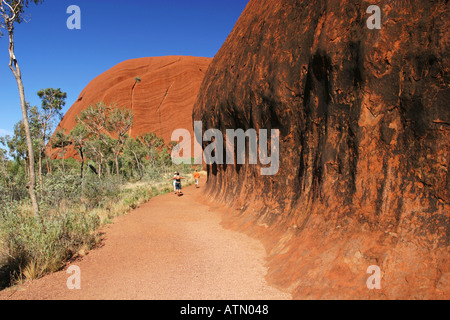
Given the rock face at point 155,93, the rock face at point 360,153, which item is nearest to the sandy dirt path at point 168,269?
the rock face at point 360,153

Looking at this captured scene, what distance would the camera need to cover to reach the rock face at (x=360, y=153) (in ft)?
11.0

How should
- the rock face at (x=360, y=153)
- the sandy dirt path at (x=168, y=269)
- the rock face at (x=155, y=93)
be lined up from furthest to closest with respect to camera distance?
the rock face at (x=155, y=93)
the sandy dirt path at (x=168, y=269)
the rock face at (x=360, y=153)

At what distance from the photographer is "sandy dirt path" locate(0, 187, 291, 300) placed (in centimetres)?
405

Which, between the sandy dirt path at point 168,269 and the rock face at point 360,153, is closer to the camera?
the rock face at point 360,153

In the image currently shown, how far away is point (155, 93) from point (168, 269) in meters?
56.7

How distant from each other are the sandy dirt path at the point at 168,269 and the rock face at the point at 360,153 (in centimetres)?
50

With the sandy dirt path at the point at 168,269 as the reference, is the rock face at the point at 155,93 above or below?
above

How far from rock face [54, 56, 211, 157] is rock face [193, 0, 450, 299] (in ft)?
165

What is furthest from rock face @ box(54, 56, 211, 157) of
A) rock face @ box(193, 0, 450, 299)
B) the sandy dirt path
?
rock face @ box(193, 0, 450, 299)

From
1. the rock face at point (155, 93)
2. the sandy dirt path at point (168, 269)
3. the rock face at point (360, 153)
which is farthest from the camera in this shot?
the rock face at point (155, 93)

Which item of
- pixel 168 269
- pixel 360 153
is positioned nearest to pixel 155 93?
pixel 168 269

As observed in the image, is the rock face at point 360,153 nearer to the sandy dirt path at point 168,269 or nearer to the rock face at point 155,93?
the sandy dirt path at point 168,269

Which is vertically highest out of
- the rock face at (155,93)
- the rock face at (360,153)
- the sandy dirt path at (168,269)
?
the rock face at (155,93)

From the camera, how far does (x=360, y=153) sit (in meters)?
4.27
